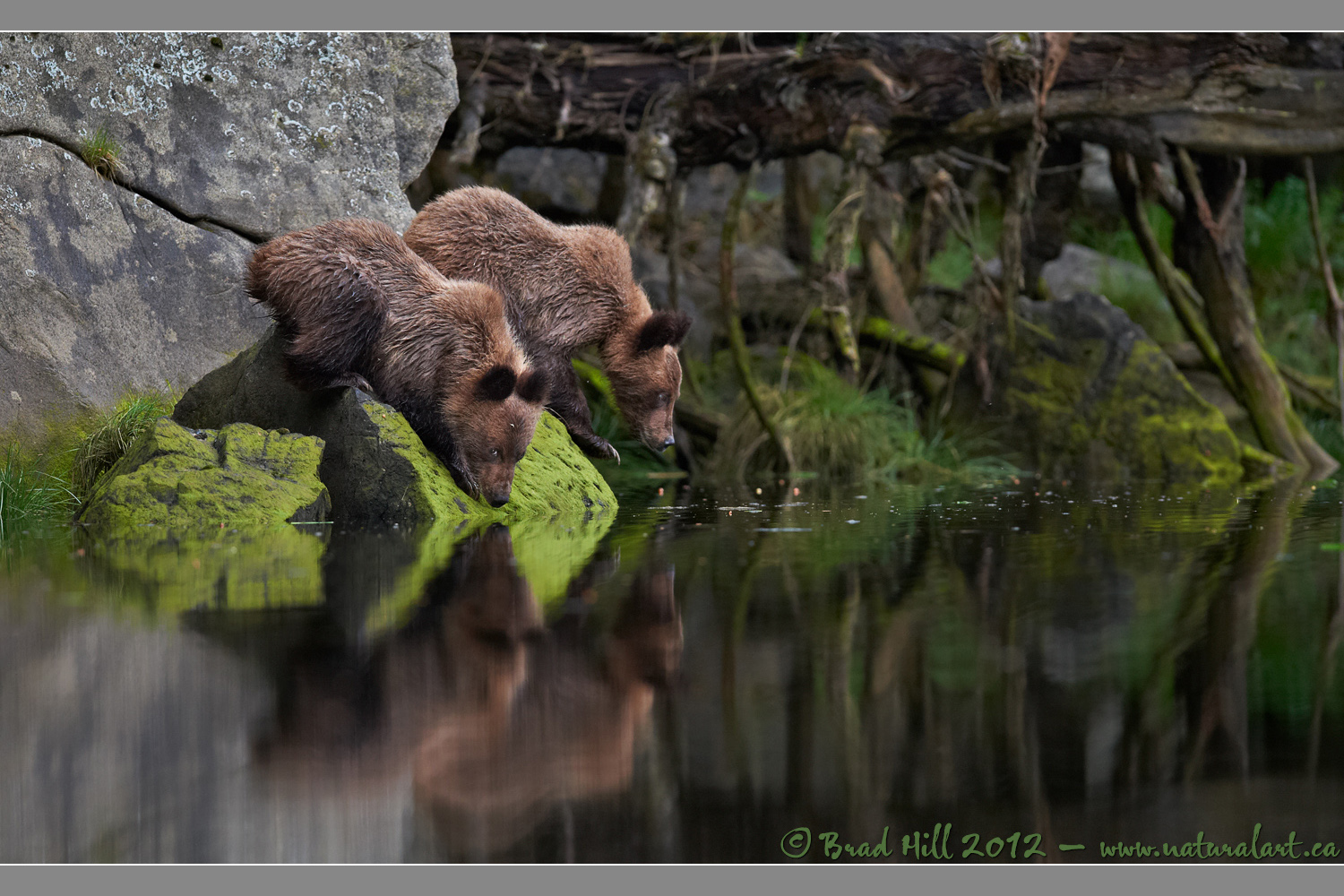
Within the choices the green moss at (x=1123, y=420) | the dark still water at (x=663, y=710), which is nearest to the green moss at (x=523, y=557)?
the dark still water at (x=663, y=710)

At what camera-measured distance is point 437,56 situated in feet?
26.1

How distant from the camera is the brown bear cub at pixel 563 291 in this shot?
21.4 ft

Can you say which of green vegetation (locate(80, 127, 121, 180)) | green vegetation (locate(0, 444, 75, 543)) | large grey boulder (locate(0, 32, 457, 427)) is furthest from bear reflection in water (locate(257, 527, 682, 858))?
green vegetation (locate(80, 127, 121, 180))

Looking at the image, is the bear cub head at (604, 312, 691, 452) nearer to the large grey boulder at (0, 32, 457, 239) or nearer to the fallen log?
the large grey boulder at (0, 32, 457, 239)

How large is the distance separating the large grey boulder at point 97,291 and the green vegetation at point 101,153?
0.19 ft

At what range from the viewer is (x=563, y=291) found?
21.6 ft

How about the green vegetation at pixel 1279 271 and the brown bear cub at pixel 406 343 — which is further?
the green vegetation at pixel 1279 271

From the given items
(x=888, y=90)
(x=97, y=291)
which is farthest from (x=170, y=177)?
(x=888, y=90)

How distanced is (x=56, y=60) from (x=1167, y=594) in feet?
21.4

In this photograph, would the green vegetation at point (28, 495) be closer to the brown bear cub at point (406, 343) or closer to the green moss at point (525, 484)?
the brown bear cub at point (406, 343)

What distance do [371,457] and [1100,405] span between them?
19.5ft

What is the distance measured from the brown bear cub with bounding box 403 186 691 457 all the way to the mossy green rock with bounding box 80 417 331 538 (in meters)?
1.60

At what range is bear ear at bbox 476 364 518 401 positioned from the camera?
211 inches

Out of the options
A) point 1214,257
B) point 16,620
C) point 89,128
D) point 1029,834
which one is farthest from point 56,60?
point 1214,257
